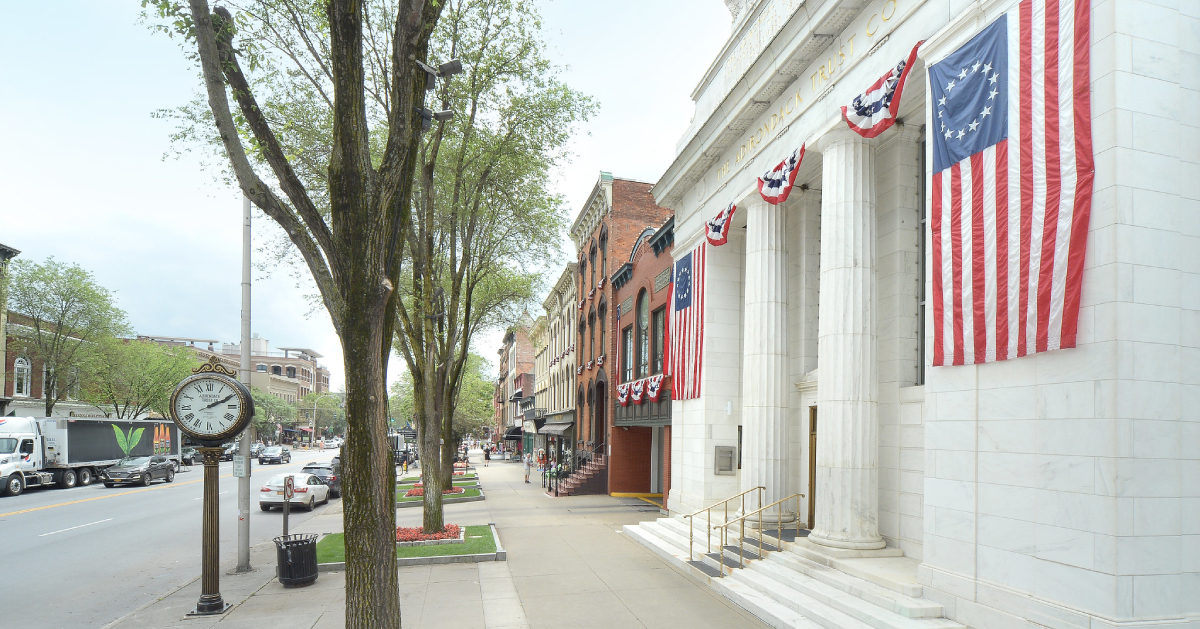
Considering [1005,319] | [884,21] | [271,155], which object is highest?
[884,21]

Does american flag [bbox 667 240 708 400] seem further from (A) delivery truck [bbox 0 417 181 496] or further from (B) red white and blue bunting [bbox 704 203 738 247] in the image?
(A) delivery truck [bbox 0 417 181 496]

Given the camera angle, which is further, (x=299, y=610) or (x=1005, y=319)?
(x=299, y=610)

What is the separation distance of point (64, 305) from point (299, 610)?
45.0 m

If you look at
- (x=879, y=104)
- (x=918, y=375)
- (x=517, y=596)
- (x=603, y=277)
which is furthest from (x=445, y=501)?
(x=879, y=104)

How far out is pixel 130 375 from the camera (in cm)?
5028

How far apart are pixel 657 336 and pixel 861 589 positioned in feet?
52.2

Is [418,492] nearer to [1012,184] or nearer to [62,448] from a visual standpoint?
[62,448]

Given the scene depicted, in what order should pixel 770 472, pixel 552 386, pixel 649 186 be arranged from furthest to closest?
pixel 552 386
pixel 649 186
pixel 770 472

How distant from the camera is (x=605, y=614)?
10414 mm

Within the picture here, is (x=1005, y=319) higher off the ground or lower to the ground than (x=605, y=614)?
higher

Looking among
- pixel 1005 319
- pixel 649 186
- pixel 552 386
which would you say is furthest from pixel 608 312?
pixel 1005 319

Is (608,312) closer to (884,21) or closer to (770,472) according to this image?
(770,472)

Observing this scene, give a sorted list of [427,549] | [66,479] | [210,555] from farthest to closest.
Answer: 1. [66,479]
2. [427,549]
3. [210,555]

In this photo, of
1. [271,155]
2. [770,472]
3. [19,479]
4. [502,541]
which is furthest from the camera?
[19,479]
